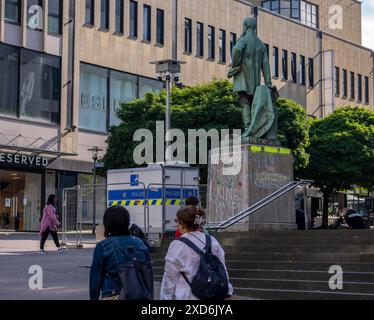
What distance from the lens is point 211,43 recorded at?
54.3 m

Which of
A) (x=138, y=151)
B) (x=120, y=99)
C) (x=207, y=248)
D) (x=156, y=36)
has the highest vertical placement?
(x=156, y=36)

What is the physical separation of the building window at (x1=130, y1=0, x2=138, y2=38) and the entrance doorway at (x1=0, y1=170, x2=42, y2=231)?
10858 mm

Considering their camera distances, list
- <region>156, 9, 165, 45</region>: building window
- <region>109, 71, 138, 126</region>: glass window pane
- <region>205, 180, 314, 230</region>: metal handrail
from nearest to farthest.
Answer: <region>205, 180, 314, 230</region>: metal handrail < <region>109, 71, 138, 126</region>: glass window pane < <region>156, 9, 165, 45</region>: building window

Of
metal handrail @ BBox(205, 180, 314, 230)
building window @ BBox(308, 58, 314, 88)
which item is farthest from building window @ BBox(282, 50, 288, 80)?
metal handrail @ BBox(205, 180, 314, 230)

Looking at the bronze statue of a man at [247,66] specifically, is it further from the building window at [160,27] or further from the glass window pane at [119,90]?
the building window at [160,27]

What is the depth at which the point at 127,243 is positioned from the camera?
262 inches

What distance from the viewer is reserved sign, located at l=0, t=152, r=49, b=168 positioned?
40875mm

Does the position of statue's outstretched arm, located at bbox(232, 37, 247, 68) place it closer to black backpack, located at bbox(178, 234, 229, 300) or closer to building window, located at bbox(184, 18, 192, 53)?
black backpack, located at bbox(178, 234, 229, 300)

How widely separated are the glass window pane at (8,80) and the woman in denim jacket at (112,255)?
1414 inches

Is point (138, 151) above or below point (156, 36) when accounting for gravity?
below

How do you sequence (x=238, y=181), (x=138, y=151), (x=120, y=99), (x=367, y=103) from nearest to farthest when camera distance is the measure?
(x=238, y=181) < (x=138, y=151) < (x=120, y=99) < (x=367, y=103)
